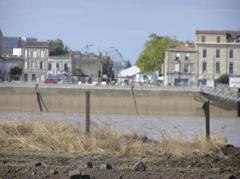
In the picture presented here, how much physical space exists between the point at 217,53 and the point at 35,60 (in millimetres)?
36644

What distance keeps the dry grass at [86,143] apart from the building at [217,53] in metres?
84.0

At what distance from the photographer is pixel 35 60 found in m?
119

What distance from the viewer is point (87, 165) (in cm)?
1054

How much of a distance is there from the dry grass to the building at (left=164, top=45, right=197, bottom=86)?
9145 cm

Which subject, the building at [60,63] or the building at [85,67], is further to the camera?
the building at [85,67]

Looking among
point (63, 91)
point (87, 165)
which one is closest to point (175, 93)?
point (63, 91)

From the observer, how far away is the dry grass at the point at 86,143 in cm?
1330

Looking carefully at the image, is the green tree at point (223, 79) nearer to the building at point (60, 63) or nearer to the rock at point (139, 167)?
the building at point (60, 63)

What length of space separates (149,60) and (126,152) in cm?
10188

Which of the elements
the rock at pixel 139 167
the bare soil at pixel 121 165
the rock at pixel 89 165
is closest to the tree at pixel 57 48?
the bare soil at pixel 121 165

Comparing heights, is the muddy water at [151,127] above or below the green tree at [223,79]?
below

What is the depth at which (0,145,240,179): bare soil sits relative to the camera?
9.21 meters

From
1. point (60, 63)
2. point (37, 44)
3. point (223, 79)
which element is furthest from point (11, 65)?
point (223, 79)

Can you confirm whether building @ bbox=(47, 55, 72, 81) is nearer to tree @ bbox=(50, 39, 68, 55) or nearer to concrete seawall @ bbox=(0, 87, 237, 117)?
tree @ bbox=(50, 39, 68, 55)
